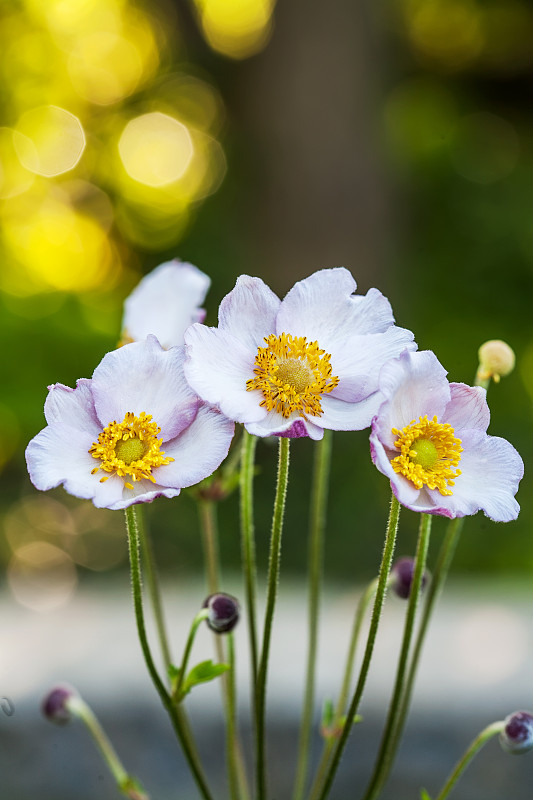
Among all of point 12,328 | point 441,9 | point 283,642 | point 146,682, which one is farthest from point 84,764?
point 441,9

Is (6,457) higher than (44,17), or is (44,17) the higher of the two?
(44,17)

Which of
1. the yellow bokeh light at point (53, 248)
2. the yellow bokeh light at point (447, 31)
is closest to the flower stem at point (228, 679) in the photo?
the yellow bokeh light at point (53, 248)

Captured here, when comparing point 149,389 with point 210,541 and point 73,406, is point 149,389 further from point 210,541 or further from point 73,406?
point 210,541

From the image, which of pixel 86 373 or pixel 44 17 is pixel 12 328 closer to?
pixel 86 373

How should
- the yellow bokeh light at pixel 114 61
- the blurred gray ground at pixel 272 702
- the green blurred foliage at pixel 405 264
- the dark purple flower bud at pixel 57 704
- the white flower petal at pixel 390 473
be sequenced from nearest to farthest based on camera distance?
the white flower petal at pixel 390 473
the dark purple flower bud at pixel 57 704
the blurred gray ground at pixel 272 702
the green blurred foliage at pixel 405 264
the yellow bokeh light at pixel 114 61

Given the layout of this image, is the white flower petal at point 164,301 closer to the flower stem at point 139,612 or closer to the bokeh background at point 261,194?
the flower stem at point 139,612

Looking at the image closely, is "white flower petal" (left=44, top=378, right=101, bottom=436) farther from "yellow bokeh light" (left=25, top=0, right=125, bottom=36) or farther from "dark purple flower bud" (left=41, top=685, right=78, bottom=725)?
"yellow bokeh light" (left=25, top=0, right=125, bottom=36)

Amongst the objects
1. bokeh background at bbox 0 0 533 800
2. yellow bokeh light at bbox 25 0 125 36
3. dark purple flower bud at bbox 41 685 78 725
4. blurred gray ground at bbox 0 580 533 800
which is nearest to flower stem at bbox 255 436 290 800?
dark purple flower bud at bbox 41 685 78 725
